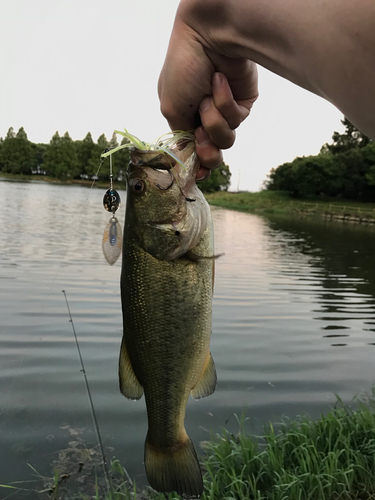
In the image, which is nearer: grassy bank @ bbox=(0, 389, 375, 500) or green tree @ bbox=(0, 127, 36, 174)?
grassy bank @ bbox=(0, 389, 375, 500)

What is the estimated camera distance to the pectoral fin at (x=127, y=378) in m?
2.21

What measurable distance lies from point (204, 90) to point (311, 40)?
0.75 m

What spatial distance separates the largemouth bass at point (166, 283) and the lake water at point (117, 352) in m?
1.94

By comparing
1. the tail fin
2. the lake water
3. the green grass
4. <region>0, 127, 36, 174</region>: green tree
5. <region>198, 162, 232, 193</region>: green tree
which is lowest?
the lake water

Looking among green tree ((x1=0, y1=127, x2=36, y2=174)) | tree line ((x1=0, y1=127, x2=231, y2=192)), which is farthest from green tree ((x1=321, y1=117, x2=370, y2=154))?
green tree ((x1=0, y1=127, x2=36, y2=174))

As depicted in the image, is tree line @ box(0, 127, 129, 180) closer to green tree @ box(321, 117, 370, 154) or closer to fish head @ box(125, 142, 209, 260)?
green tree @ box(321, 117, 370, 154)

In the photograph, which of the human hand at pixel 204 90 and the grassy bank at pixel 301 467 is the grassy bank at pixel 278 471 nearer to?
the grassy bank at pixel 301 467

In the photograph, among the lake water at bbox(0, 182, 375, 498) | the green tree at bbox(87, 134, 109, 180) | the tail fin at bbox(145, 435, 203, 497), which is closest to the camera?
the tail fin at bbox(145, 435, 203, 497)

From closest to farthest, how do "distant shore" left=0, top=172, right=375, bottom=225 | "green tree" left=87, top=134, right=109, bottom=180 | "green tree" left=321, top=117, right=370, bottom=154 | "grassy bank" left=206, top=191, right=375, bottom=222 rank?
1. "green tree" left=87, top=134, right=109, bottom=180
2. "distant shore" left=0, top=172, right=375, bottom=225
3. "grassy bank" left=206, top=191, right=375, bottom=222
4. "green tree" left=321, top=117, right=370, bottom=154

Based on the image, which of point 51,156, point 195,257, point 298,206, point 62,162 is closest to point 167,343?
point 195,257

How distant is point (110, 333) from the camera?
875cm

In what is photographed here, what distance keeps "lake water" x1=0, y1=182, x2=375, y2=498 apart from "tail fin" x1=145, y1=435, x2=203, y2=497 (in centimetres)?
238

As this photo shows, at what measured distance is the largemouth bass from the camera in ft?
6.84

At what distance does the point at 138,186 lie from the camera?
2.10 metres
